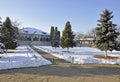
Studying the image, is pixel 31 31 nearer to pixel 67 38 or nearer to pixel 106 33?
pixel 67 38

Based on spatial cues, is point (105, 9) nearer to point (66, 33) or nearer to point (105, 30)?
point (105, 30)

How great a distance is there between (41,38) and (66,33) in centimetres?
7178

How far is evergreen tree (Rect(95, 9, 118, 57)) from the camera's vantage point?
33469mm

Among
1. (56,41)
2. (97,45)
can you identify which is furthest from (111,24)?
(56,41)

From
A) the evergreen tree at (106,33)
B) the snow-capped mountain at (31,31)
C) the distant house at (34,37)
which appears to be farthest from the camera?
the snow-capped mountain at (31,31)

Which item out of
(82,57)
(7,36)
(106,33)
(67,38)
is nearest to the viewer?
(82,57)

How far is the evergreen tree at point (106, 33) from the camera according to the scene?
110ft

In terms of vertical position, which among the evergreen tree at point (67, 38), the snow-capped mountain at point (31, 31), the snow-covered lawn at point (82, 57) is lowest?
the snow-covered lawn at point (82, 57)

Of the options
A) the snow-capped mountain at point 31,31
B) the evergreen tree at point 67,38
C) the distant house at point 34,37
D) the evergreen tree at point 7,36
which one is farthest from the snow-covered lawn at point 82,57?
the snow-capped mountain at point 31,31

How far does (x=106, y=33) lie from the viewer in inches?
1344

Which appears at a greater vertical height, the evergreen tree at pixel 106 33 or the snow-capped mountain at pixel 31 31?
the snow-capped mountain at pixel 31 31

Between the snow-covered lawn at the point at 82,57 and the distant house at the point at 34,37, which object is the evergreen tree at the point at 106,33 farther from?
the distant house at the point at 34,37

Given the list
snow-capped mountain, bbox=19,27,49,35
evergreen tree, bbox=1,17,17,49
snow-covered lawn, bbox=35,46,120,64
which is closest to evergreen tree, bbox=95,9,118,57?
snow-covered lawn, bbox=35,46,120,64

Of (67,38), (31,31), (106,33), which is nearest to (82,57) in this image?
(106,33)
